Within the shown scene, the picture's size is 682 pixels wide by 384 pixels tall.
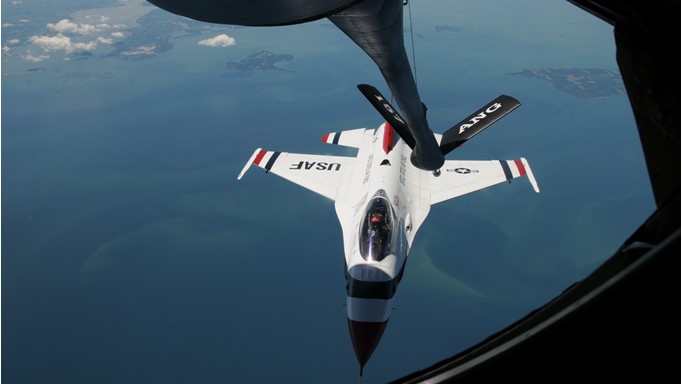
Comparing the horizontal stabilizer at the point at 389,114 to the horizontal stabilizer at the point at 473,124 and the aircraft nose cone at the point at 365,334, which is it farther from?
the aircraft nose cone at the point at 365,334

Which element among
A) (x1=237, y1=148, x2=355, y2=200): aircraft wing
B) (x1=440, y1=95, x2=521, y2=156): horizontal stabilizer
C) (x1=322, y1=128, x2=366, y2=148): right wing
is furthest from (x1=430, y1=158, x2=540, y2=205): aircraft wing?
(x1=440, y1=95, x2=521, y2=156): horizontal stabilizer

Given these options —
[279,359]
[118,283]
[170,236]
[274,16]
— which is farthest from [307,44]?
[274,16]

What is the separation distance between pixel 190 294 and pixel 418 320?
19.1 metres

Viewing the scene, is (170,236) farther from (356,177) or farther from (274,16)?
(274,16)

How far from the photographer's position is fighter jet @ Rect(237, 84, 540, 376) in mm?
10938

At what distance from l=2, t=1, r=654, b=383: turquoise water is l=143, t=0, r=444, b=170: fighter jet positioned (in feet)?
88.9

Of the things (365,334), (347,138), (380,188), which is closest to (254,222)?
(347,138)

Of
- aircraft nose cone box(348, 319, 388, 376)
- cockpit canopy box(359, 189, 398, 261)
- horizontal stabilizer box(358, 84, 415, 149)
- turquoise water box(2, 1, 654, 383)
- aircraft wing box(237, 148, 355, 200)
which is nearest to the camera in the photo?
horizontal stabilizer box(358, 84, 415, 149)

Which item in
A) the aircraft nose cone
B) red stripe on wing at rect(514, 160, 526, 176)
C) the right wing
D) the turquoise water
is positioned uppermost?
red stripe on wing at rect(514, 160, 526, 176)

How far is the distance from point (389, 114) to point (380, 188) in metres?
6.64

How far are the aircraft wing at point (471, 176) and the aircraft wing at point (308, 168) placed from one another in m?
4.52

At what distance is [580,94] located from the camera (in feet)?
227

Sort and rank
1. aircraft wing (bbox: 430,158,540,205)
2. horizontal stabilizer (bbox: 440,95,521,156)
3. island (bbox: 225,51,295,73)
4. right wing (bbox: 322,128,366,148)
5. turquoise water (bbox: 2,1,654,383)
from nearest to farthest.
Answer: horizontal stabilizer (bbox: 440,95,521,156) → aircraft wing (bbox: 430,158,540,205) → right wing (bbox: 322,128,366,148) → turquoise water (bbox: 2,1,654,383) → island (bbox: 225,51,295,73)

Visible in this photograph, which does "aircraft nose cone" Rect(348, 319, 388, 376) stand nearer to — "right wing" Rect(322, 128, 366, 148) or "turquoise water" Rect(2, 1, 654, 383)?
"right wing" Rect(322, 128, 366, 148)
